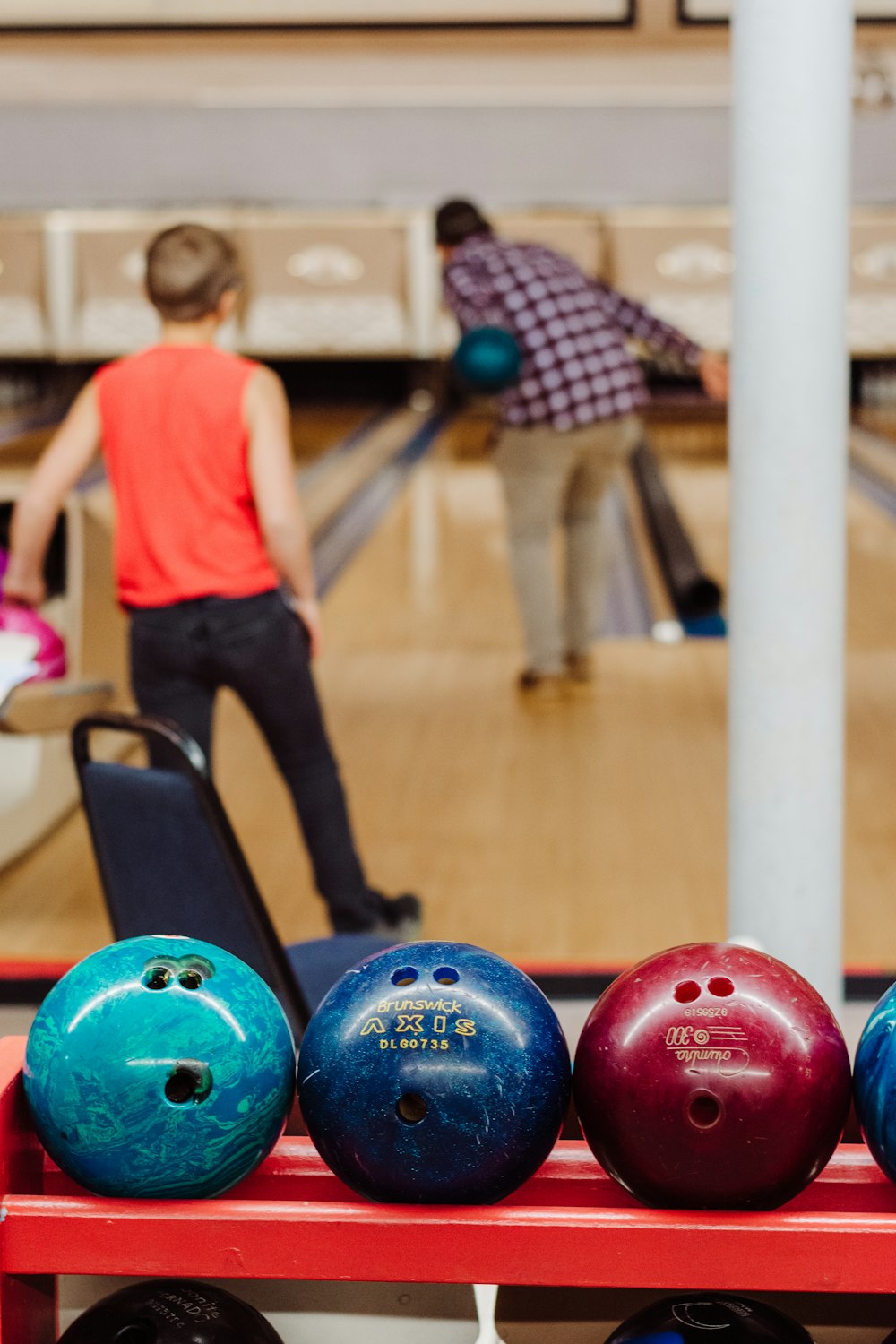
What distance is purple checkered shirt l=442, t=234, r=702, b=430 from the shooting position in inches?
171

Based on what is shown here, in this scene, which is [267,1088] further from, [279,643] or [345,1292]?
[279,643]

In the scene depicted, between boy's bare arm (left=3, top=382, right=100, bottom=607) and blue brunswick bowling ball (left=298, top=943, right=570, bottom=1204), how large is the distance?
1553mm

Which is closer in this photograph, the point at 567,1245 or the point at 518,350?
the point at 567,1245

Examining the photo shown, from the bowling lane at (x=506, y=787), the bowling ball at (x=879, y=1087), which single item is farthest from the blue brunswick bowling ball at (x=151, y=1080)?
the bowling lane at (x=506, y=787)

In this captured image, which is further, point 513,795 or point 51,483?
point 513,795

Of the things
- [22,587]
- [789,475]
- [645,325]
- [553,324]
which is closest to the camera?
[789,475]

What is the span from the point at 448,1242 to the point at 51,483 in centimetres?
176

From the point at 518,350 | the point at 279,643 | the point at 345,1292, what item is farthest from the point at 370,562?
the point at 345,1292

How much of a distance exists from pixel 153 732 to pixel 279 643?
2.79ft

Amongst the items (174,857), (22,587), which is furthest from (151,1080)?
(22,587)

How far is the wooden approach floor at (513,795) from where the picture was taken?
3.23 m

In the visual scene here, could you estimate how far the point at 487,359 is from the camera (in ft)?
13.9

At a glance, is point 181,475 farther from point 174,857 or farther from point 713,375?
point 713,375

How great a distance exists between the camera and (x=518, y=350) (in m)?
4.40
